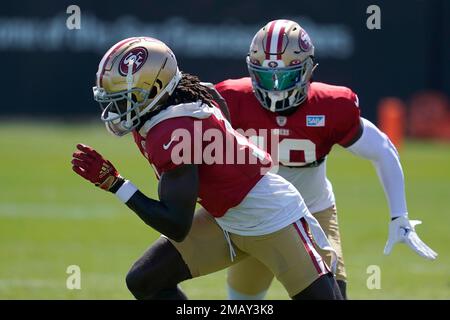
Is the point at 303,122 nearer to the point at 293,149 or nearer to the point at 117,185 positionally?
the point at 293,149

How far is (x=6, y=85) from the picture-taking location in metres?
17.8

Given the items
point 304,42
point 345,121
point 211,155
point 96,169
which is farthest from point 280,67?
point 96,169

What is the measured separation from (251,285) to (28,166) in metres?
8.77

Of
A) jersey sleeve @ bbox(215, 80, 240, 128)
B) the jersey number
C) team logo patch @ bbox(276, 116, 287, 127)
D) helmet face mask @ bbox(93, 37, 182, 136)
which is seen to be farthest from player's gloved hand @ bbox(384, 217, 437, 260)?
helmet face mask @ bbox(93, 37, 182, 136)

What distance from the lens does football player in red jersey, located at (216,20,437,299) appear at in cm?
508

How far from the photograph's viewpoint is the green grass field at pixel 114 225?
22.8ft

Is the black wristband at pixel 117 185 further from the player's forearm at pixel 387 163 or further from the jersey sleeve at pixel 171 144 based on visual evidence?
the player's forearm at pixel 387 163

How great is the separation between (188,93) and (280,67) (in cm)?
75

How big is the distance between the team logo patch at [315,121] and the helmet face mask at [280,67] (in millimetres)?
107

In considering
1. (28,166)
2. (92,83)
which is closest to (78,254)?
(28,166)

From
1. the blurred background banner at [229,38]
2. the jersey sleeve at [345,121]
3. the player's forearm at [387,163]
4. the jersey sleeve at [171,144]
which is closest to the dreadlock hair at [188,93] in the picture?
the jersey sleeve at [171,144]

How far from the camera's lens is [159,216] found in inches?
167

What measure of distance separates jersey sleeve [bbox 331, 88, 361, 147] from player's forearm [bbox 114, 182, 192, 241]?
3.92 feet
